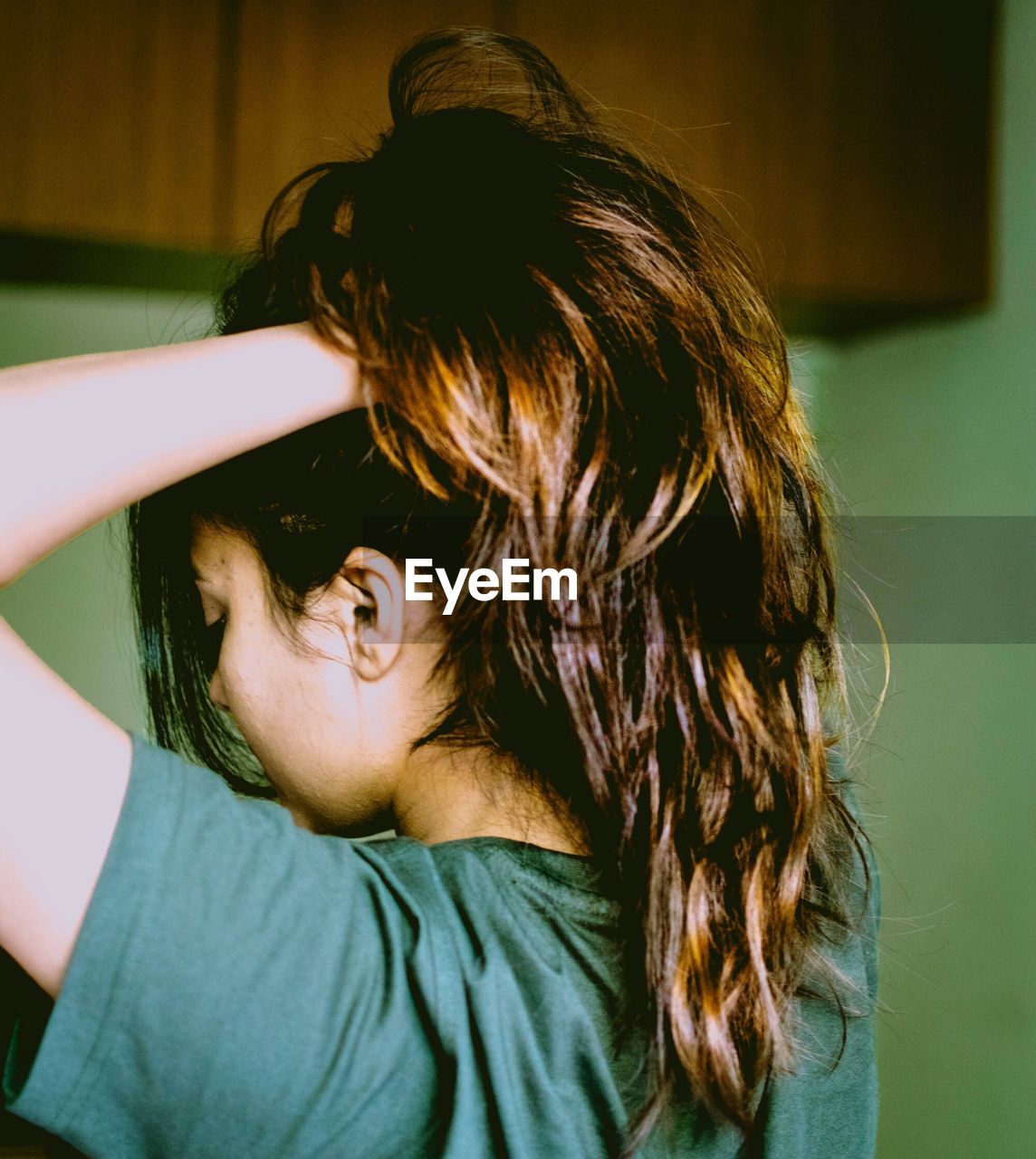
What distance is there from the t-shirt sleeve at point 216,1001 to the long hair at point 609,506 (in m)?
0.14

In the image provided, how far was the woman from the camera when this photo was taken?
0.43m

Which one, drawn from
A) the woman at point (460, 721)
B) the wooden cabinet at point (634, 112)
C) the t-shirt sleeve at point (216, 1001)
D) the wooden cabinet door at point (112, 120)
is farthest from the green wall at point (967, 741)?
the t-shirt sleeve at point (216, 1001)

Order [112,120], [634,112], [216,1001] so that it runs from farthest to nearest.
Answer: [634,112] < [112,120] < [216,1001]

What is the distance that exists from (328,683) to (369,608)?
5cm

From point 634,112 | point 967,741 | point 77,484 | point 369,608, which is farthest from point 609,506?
point 967,741

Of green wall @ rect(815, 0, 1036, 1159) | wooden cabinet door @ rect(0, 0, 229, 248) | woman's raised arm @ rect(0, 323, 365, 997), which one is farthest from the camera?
green wall @ rect(815, 0, 1036, 1159)

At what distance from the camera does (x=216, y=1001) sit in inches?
16.8

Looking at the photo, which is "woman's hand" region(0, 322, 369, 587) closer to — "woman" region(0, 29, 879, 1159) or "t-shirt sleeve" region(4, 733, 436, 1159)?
"woman" region(0, 29, 879, 1159)

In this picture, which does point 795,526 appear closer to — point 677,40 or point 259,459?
point 259,459

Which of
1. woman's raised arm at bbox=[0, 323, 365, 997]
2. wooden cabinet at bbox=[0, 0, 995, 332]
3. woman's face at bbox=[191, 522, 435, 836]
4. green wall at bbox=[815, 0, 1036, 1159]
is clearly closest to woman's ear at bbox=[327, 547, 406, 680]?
woman's face at bbox=[191, 522, 435, 836]

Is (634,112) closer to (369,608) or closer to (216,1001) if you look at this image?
(369,608)

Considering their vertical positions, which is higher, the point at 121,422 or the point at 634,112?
the point at 634,112

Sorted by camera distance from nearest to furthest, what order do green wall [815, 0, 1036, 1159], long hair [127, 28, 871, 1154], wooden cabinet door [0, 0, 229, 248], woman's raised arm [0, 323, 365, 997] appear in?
woman's raised arm [0, 323, 365, 997]
long hair [127, 28, 871, 1154]
wooden cabinet door [0, 0, 229, 248]
green wall [815, 0, 1036, 1159]

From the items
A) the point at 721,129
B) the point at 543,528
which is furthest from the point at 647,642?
the point at 721,129
